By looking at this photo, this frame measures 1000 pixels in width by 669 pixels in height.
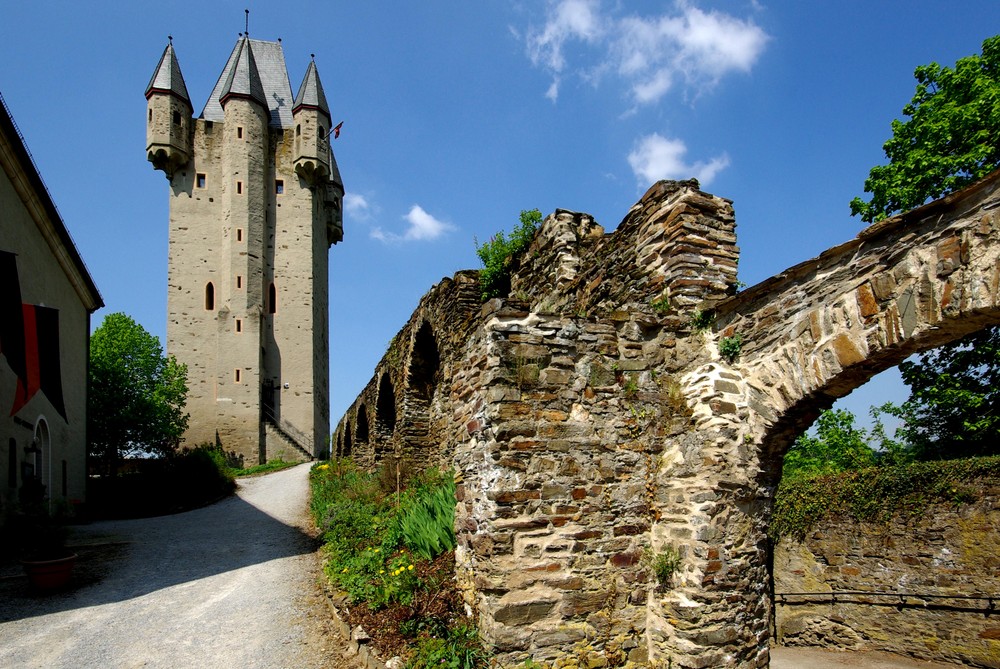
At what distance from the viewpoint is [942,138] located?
12.8 m

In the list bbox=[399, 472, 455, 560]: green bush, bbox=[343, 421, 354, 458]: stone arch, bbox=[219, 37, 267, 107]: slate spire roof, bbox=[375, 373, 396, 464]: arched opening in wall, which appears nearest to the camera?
bbox=[399, 472, 455, 560]: green bush

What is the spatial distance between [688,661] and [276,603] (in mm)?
5200

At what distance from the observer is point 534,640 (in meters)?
5.00

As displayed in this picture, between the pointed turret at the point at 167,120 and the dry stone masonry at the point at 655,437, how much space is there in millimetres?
34232

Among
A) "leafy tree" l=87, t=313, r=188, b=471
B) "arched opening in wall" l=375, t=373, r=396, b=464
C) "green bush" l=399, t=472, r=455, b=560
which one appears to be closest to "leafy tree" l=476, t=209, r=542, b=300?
"green bush" l=399, t=472, r=455, b=560

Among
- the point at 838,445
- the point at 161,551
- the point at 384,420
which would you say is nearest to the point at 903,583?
the point at 838,445

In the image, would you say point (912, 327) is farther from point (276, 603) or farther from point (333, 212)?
point (333, 212)

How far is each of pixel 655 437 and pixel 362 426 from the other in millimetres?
16524

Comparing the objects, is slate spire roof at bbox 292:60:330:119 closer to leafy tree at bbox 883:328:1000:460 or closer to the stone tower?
the stone tower

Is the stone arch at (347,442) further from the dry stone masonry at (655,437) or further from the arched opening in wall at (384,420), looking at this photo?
the dry stone masonry at (655,437)

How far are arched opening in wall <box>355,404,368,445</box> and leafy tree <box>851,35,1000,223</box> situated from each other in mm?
14613

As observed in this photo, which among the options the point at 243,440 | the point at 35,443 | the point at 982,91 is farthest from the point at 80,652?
the point at 243,440

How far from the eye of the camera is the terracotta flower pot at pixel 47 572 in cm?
839

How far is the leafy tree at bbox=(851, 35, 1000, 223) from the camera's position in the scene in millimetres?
12117
